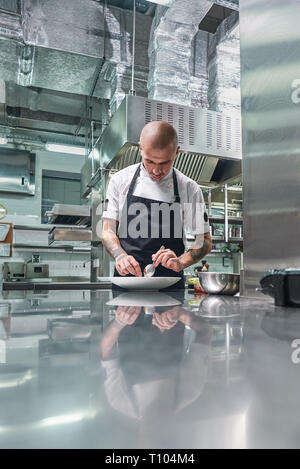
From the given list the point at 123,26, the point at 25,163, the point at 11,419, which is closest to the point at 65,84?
the point at 123,26

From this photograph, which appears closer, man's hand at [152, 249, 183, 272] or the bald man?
man's hand at [152, 249, 183, 272]

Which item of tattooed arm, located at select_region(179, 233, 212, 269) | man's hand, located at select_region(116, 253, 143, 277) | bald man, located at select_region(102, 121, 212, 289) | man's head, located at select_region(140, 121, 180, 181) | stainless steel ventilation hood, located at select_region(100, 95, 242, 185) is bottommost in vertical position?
man's hand, located at select_region(116, 253, 143, 277)

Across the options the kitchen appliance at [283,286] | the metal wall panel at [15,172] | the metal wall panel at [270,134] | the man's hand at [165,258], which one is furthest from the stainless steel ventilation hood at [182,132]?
the metal wall panel at [15,172]

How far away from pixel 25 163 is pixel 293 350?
5.67m

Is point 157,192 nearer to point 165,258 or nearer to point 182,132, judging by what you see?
point 165,258

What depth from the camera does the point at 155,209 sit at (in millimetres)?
1771

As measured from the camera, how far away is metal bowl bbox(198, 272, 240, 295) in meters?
1.15

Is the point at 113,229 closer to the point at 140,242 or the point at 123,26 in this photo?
the point at 140,242

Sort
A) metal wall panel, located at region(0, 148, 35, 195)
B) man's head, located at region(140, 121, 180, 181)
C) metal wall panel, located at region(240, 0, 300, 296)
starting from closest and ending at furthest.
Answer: metal wall panel, located at region(240, 0, 300, 296) < man's head, located at region(140, 121, 180, 181) < metal wall panel, located at region(0, 148, 35, 195)

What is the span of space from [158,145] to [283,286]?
1.06 metres

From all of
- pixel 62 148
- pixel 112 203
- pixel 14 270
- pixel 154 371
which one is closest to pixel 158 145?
pixel 112 203

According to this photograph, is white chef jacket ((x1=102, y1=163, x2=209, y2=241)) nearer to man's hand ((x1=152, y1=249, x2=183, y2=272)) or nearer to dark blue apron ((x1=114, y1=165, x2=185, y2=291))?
dark blue apron ((x1=114, y1=165, x2=185, y2=291))

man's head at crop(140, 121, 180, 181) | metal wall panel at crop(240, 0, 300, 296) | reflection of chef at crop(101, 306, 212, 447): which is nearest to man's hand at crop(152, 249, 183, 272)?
metal wall panel at crop(240, 0, 300, 296)

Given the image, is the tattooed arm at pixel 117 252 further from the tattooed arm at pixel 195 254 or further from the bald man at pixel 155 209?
the tattooed arm at pixel 195 254
